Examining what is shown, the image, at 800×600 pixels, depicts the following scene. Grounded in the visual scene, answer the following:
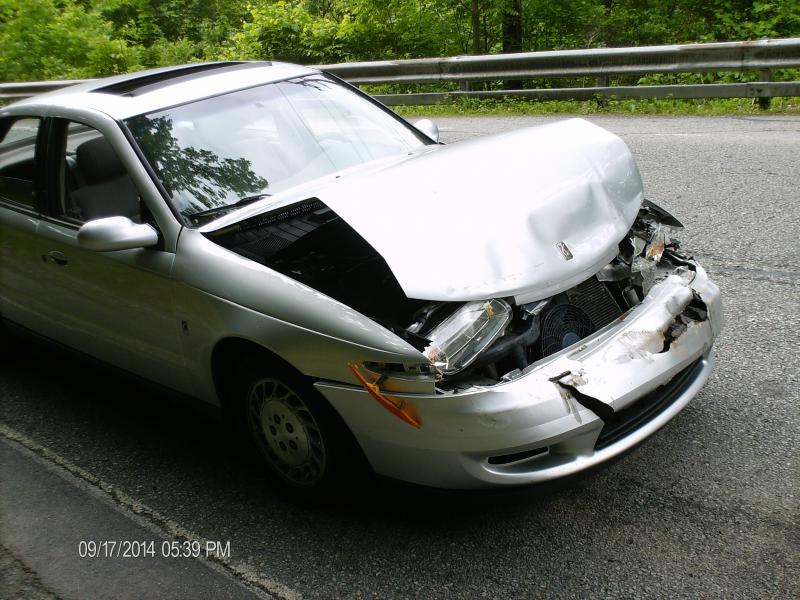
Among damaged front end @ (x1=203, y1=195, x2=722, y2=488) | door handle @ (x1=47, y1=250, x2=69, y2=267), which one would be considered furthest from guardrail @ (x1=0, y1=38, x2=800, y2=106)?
door handle @ (x1=47, y1=250, x2=69, y2=267)

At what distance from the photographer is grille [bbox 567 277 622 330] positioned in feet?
11.0

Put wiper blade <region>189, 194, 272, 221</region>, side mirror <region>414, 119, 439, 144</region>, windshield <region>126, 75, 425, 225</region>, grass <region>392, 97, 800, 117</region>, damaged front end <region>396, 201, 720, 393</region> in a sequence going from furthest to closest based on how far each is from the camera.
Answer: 1. grass <region>392, 97, 800, 117</region>
2. side mirror <region>414, 119, 439, 144</region>
3. windshield <region>126, 75, 425, 225</region>
4. wiper blade <region>189, 194, 272, 221</region>
5. damaged front end <region>396, 201, 720, 393</region>

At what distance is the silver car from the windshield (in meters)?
0.01

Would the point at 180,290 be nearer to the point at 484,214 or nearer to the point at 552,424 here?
the point at 484,214

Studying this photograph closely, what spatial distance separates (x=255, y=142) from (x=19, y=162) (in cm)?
148

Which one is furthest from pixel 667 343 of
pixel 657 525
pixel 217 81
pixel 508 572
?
pixel 217 81

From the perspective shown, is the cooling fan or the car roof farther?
the car roof

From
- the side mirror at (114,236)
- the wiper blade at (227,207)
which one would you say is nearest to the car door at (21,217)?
the side mirror at (114,236)

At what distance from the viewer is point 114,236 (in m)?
3.52

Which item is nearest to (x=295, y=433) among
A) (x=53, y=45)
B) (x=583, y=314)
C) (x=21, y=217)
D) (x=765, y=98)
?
(x=583, y=314)

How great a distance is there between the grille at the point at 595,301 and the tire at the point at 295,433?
105 cm

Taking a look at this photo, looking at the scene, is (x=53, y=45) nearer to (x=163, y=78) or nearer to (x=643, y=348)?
(x=163, y=78)

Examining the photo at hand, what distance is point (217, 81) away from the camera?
4.36m

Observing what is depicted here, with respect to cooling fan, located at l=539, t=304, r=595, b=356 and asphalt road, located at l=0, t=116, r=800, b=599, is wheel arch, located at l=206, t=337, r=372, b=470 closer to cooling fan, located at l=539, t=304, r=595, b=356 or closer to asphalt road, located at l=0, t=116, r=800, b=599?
asphalt road, located at l=0, t=116, r=800, b=599
